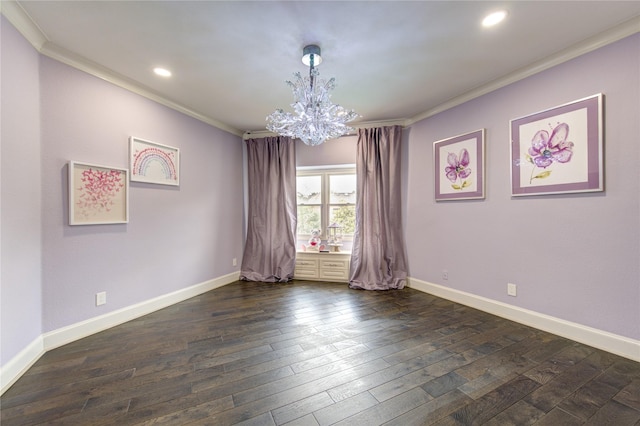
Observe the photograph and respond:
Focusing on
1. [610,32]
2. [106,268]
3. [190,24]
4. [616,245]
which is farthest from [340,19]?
[106,268]

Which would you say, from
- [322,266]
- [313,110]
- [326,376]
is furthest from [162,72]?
[322,266]

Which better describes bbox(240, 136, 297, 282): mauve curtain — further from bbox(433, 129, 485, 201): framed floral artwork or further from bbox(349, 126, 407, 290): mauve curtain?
bbox(433, 129, 485, 201): framed floral artwork

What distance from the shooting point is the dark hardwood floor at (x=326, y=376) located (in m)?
1.50

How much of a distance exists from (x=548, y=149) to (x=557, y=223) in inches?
27.8

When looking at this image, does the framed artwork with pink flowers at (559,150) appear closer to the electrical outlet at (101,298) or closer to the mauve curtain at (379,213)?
the mauve curtain at (379,213)

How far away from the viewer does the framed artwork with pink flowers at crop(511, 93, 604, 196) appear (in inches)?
86.0

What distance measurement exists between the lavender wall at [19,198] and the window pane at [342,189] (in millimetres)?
3588

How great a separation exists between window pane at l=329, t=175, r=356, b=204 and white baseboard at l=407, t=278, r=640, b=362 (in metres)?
1.97

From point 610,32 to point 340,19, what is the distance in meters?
2.16

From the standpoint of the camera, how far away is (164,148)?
3.21 meters

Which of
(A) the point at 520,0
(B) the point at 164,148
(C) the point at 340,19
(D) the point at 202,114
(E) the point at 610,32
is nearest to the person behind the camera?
(A) the point at 520,0

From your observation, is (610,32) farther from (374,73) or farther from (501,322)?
(501,322)

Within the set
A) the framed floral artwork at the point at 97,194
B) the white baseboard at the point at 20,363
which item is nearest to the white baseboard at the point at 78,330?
the white baseboard at the point at 20,363

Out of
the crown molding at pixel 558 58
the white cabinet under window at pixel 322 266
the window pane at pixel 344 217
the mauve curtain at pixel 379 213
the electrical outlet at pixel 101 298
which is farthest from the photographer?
the window pane at pixel 344 217
